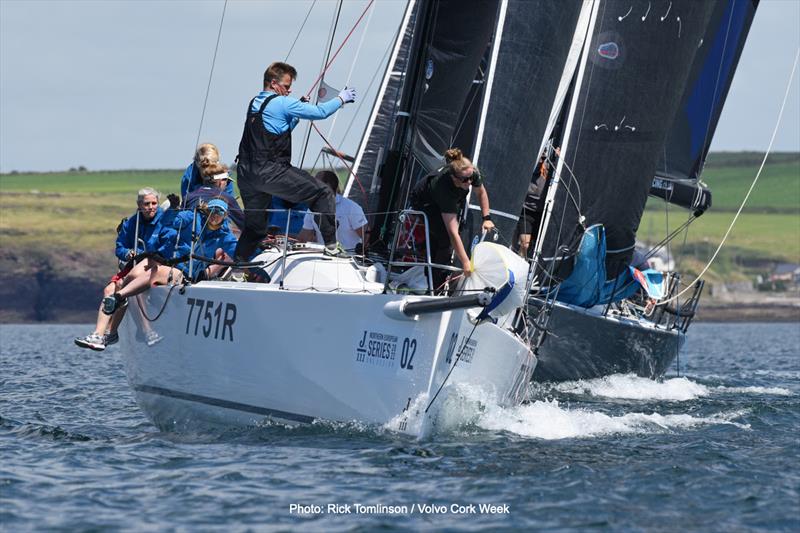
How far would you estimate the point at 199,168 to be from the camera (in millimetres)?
11562

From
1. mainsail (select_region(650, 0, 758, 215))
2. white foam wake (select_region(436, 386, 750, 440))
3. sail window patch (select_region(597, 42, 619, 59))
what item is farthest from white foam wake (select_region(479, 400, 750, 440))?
mainsail (select_region(650, 0, 758, 215))

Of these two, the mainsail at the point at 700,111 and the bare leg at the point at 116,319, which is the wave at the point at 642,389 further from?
the bare leg at the point at 116,319

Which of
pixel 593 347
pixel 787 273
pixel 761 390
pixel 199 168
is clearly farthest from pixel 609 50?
pixel 787 273

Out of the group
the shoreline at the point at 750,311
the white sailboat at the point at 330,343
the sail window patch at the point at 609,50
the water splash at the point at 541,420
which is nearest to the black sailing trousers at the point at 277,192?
the white sailboat at the point at 330,343

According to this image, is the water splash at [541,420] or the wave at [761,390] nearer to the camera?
the water splash at [541,420]

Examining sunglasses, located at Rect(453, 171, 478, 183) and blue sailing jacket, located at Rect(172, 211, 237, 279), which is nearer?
sunglasses, located at Rect(453, 171, 478, 183)

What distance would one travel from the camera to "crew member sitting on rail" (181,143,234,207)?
11.5m

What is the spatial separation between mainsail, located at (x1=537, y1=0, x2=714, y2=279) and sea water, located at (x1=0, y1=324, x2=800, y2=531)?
153 inches

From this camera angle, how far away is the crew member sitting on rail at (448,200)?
1004 cm

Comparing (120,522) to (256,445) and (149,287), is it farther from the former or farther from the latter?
(149,287)

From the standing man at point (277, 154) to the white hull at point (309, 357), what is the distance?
30.4 inches

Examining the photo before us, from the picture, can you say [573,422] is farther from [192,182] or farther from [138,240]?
[138,240]

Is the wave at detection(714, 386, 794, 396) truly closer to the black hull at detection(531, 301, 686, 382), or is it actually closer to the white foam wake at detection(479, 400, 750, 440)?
the black hull at detection(531, 301, 686, 382)

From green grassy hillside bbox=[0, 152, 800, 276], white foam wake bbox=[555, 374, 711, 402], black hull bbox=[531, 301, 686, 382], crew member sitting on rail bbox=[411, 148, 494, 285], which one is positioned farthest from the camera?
green grassy hillside bbox=[0, 152, 800, 276]
